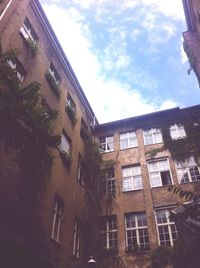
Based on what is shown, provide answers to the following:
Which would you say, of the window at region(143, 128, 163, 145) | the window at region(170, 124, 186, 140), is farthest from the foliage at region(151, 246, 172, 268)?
the window at region(170, 124, 186, 140)

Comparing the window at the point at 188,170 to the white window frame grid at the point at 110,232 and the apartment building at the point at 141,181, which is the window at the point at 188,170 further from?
the white window frame grid at the point at 110,232

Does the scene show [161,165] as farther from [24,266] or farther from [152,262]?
[24,266]

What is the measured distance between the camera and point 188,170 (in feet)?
58.5

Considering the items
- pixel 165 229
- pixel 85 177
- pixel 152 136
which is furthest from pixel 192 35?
pixel 165 229

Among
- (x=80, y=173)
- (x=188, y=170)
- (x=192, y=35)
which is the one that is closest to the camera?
(x=192, y=35)

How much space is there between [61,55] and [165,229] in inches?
519

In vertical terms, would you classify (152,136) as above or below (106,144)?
below

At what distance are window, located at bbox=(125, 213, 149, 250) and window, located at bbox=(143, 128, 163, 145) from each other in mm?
5696

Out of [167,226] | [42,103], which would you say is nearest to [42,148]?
[42,103]

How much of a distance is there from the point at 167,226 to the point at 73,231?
558cm

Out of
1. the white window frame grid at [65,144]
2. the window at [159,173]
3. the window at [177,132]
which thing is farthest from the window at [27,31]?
the window at [177,132]

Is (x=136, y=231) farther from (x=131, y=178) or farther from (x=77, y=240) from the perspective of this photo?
(x=131, y=178)

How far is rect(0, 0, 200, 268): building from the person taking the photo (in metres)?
12.4

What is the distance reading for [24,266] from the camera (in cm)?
959
